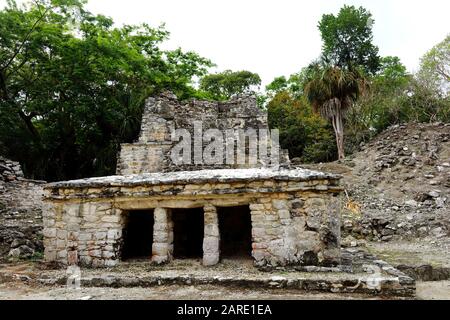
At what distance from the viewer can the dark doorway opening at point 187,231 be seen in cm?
732

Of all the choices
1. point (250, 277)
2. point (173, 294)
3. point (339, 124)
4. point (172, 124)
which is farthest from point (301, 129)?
point (173, 294)

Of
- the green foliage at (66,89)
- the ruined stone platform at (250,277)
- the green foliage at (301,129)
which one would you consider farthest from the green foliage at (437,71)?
the ruined stone platform at (250,277)

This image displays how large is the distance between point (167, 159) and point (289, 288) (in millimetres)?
8008

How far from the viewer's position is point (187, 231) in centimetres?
757

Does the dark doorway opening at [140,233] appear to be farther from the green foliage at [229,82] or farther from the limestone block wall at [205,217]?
the green foliage at [229,82]

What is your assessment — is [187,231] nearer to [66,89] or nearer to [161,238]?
[161,238]

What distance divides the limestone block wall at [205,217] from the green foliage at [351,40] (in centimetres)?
2151

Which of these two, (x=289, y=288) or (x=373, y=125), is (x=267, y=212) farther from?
(x=373, y=125)

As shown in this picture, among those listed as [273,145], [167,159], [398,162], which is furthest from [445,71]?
[167,159]

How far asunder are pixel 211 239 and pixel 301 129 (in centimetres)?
1638

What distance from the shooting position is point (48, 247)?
20.1 ft

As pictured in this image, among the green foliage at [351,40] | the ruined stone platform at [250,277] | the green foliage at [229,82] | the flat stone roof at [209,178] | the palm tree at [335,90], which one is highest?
the green foliage at [351,40]

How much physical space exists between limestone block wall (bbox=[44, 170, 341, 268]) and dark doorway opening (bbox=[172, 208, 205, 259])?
1.33 metres

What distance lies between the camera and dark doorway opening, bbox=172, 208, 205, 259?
24.0 ft
